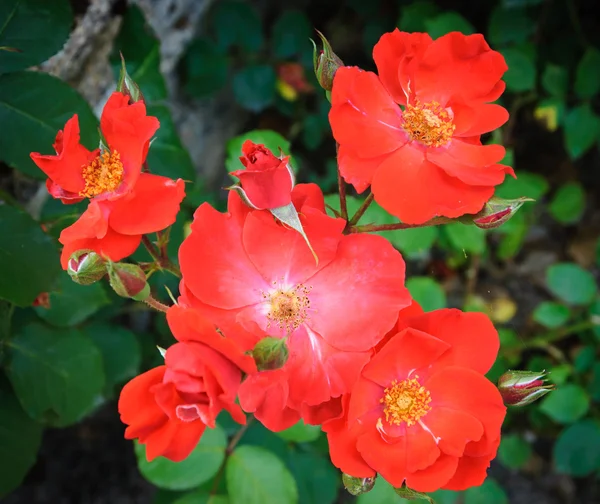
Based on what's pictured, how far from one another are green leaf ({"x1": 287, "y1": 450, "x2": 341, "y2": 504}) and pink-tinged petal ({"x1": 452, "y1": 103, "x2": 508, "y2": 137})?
136 cm

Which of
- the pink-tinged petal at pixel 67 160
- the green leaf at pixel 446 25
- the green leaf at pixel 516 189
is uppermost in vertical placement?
the pink-tinged petal at pixel 67 160

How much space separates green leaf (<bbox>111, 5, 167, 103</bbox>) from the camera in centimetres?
205

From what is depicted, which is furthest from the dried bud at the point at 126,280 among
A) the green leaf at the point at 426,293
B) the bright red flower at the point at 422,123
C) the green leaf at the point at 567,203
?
the green leaf at the point at 567,203

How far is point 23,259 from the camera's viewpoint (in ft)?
4.69

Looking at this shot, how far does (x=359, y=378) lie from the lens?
1.24 m

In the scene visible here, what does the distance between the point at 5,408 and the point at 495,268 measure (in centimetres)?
259

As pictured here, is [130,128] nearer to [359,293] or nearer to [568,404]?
[359,293]

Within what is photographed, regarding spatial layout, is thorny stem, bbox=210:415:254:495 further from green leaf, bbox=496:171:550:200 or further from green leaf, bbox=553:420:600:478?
green leaf, bbox=553:420:600:478

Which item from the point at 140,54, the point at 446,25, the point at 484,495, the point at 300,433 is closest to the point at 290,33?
the point at 446,25

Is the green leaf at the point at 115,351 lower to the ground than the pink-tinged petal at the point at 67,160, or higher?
lower

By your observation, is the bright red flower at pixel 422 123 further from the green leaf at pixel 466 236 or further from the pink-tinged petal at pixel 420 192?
the green leaf at pixel 466 236

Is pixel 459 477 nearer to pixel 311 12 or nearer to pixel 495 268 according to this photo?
pixel 495 268

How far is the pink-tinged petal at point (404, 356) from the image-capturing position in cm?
119

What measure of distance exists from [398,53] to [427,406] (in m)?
0.80
